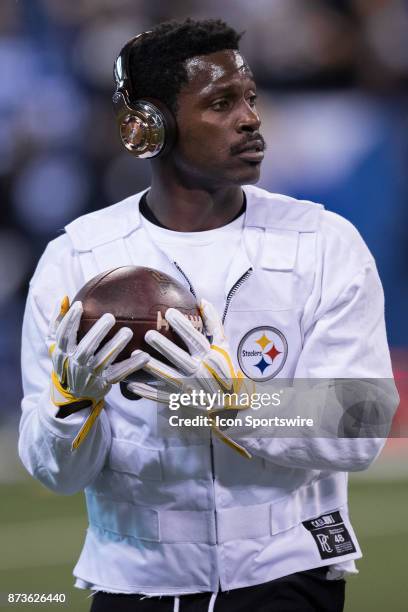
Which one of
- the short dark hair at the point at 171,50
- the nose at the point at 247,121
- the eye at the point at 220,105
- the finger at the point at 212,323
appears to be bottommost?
the finger at the point at 212,323

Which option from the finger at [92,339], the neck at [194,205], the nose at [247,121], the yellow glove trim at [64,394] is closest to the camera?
the finger at [92,339]

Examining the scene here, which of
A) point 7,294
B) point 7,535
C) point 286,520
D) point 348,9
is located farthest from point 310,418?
point 348,9

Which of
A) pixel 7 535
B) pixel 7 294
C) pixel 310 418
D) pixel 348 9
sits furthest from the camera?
pixel 348 9

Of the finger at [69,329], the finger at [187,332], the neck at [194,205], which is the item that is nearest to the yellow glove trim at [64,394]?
the finger at [69,329]

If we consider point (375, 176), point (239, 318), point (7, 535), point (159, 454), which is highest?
point (375, 176)

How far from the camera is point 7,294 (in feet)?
22.5

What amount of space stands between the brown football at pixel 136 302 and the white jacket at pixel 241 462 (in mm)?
215

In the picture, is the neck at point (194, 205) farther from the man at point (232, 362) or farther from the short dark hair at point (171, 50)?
the short dark hair at point (171, 50)

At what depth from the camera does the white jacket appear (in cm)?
227

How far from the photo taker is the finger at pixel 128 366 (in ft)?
6.70

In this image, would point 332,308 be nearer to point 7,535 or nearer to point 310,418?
point 310,418

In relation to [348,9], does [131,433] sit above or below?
below

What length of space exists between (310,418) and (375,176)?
5.18 m

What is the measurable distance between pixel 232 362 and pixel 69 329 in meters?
0.34
